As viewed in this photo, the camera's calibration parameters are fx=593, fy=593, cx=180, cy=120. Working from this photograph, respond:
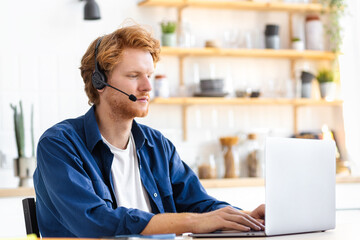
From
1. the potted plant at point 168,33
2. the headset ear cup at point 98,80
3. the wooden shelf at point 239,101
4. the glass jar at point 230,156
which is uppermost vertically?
the potted plant at point 168,33

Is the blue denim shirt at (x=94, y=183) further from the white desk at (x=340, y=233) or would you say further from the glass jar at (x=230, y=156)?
the glass jar at (x=230, y=156)

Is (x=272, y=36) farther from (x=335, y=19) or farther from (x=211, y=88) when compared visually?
(x=211, y=88)

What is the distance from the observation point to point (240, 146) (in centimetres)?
452

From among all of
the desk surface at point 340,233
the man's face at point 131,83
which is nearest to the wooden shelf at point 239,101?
the man's face at point 131,83

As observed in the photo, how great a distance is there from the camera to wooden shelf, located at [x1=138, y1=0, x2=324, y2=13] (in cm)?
428

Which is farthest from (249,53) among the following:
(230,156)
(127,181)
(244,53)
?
(127,181)

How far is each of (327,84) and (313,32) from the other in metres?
0.43

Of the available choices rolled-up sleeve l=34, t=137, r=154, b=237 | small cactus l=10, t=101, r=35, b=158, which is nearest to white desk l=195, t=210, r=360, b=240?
rolled-up sleeve l=34, t=137, r=154, b=237

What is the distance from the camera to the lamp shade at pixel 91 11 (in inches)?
158

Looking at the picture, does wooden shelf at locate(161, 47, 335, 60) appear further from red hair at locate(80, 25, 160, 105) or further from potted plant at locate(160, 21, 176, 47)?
red hair at locate(80, 25, 160, 105)

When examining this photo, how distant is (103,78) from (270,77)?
275cm

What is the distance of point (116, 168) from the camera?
2.02m

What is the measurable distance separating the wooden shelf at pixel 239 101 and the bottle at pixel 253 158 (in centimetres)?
26

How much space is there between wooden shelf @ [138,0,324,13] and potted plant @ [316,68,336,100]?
19.7 inches
